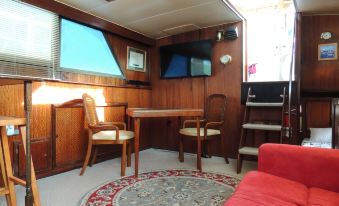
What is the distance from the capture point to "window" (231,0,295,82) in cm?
338

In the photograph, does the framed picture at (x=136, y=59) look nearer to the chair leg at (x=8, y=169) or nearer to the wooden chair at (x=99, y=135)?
the wooden chair at (x=99, y=135)

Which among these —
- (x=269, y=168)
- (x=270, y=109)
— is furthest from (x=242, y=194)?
(x=270, y=109)

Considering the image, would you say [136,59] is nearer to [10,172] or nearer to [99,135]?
[99,135]

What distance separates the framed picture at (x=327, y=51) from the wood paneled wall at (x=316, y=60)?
39mm

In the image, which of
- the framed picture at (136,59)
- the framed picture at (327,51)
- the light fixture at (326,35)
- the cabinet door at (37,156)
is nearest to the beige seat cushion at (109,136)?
the cabinet door at (37,156)

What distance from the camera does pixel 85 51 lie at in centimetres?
326

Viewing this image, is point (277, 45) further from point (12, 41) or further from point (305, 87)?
point (12, 41)

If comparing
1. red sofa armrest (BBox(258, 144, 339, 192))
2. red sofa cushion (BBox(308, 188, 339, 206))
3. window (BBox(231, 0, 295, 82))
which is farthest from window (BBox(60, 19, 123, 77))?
red sofa cushion (BBox(308, 188, 339, 206))

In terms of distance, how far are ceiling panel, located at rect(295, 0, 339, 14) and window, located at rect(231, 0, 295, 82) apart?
484mm

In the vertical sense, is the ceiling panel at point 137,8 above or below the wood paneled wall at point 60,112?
above

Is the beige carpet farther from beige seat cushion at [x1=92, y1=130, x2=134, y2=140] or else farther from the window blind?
the window blind

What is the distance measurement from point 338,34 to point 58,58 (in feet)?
11.6

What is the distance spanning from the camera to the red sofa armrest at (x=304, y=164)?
1531mm

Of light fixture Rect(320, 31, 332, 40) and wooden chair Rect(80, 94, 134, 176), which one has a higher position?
light fixture Rect(320, 31, 332, 40)
